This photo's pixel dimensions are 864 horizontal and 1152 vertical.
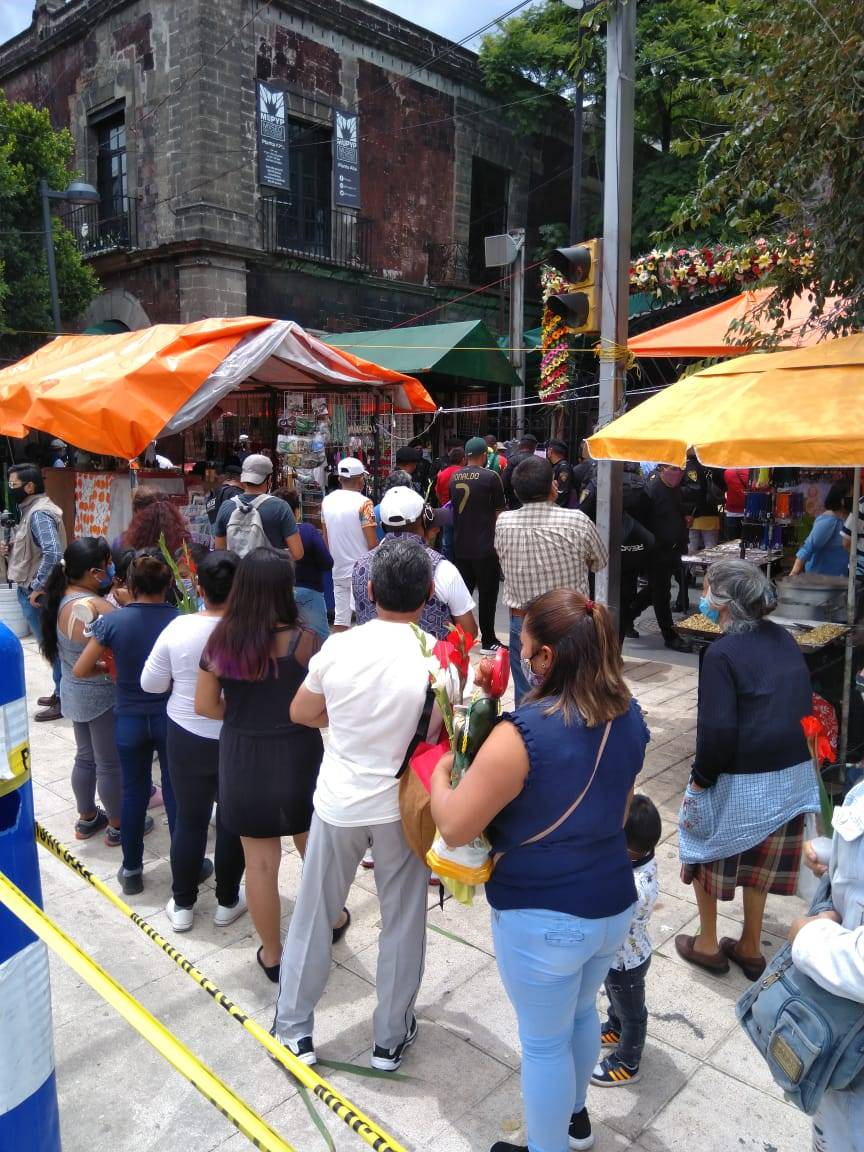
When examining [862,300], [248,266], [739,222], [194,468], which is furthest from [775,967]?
[248,266]

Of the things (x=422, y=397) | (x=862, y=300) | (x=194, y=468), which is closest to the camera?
(x=862, y=300)

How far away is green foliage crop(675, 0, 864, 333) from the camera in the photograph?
167 inches

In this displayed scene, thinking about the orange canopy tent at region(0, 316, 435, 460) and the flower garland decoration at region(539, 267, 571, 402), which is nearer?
the orange canopy tent at region(0, 316, 435, 460)

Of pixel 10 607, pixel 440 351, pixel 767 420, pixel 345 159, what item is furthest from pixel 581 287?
pixel 345 159

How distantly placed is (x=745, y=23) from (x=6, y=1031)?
5794 millimetres

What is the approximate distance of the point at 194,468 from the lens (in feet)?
35.6

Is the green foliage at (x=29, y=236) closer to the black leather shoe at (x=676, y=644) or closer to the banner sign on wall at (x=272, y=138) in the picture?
the banner sign on wall at (x=272, y=138)

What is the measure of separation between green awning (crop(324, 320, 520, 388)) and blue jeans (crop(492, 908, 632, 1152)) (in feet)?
42.2

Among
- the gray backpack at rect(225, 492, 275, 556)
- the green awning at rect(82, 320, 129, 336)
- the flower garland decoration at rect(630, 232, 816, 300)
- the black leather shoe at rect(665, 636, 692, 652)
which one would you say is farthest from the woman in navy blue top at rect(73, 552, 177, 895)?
the green awning at rect(82, 320, 129, 336)

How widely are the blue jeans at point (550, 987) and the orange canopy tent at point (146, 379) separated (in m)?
5.46

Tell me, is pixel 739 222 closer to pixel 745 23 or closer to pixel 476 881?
pixel 745 23

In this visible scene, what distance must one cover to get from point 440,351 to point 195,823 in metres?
12.2

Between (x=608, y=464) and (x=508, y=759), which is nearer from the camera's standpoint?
(x=508, y=759)

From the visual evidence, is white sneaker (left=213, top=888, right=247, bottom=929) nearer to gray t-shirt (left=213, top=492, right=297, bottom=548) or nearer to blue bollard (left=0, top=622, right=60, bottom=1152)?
blue bollard (left=0, top=622, right=60, bottom=1152)
